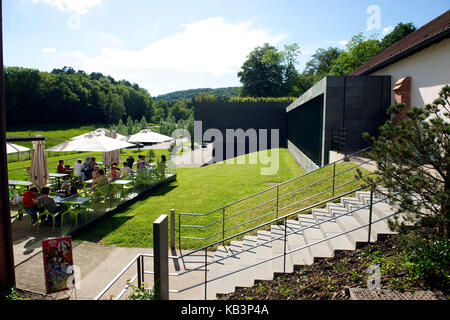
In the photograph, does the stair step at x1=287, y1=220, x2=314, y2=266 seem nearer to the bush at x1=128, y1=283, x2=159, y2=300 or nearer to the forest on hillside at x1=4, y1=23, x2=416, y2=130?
the bush at x1=128, y1=283, x2=159, y2=300

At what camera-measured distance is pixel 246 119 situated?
3766cm

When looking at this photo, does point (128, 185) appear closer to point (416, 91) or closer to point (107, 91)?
point (416, 91)

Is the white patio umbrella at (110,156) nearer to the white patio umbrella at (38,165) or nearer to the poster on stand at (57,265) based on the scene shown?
the white patio umbrella at (38,165)

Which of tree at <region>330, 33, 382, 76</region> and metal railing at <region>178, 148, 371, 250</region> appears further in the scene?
tree at <region>330, 33, 382, 76</region>

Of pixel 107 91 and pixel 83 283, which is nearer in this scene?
pixel 83 283

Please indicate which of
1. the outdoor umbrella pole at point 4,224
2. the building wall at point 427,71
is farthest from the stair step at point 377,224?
the outdoor umbrella pole at point 4,224

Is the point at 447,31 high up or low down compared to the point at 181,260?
up

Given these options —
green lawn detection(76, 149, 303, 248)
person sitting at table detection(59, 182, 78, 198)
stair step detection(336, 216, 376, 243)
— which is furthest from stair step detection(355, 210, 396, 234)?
person sitting at table detection(59, 182, 78, 198)

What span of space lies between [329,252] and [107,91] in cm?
13015

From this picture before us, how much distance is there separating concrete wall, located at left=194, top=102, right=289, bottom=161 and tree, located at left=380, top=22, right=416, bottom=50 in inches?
1000

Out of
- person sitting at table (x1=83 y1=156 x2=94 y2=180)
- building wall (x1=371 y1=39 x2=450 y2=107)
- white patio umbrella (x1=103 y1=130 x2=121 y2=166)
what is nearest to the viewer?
building wall (x1=371 y1=39 x2=450 y2=107)

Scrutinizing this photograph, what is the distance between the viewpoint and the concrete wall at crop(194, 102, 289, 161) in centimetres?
3728
